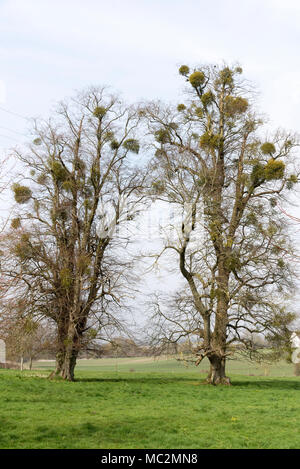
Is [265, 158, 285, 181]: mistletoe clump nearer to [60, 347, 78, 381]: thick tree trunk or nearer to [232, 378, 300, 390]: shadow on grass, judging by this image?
[232, 378, 300, 390]: shadow on grass

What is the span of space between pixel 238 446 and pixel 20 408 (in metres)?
5.55

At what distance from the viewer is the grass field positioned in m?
9.78

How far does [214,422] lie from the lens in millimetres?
12125

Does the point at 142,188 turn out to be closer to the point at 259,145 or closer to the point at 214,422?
the point at 259,145

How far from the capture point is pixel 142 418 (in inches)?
472

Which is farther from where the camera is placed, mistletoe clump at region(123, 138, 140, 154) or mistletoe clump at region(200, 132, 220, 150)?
mistletoe clump at region(123, 138, 140, 154)

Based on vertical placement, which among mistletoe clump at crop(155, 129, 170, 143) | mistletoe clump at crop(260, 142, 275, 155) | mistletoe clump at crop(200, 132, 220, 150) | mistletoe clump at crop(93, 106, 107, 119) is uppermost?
mistletoe clump at crop(93, 106, 107, 119)

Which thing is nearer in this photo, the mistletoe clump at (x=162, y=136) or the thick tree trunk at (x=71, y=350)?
the thick tree trunk at (x=71, y=350)

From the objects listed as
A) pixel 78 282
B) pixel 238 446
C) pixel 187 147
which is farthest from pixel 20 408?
pixel 187 147

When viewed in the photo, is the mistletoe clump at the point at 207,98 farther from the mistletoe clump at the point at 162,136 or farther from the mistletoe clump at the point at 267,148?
the mistletoe clump at the point at 267,148

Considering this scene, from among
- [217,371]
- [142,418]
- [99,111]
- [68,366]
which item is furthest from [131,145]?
[142,418]

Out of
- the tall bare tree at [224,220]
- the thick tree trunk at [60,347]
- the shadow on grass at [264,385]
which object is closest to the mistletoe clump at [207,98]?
the tall bare tree at [224,220]

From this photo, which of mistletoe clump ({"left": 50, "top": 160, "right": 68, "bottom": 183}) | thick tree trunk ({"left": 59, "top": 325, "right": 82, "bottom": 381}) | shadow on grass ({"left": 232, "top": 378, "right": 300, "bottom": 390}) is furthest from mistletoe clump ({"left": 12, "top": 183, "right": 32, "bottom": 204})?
shadow on grass ({"left": 232, "top": 378, "right": 300, "bottom": 390})

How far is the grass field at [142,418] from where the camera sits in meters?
9.78
